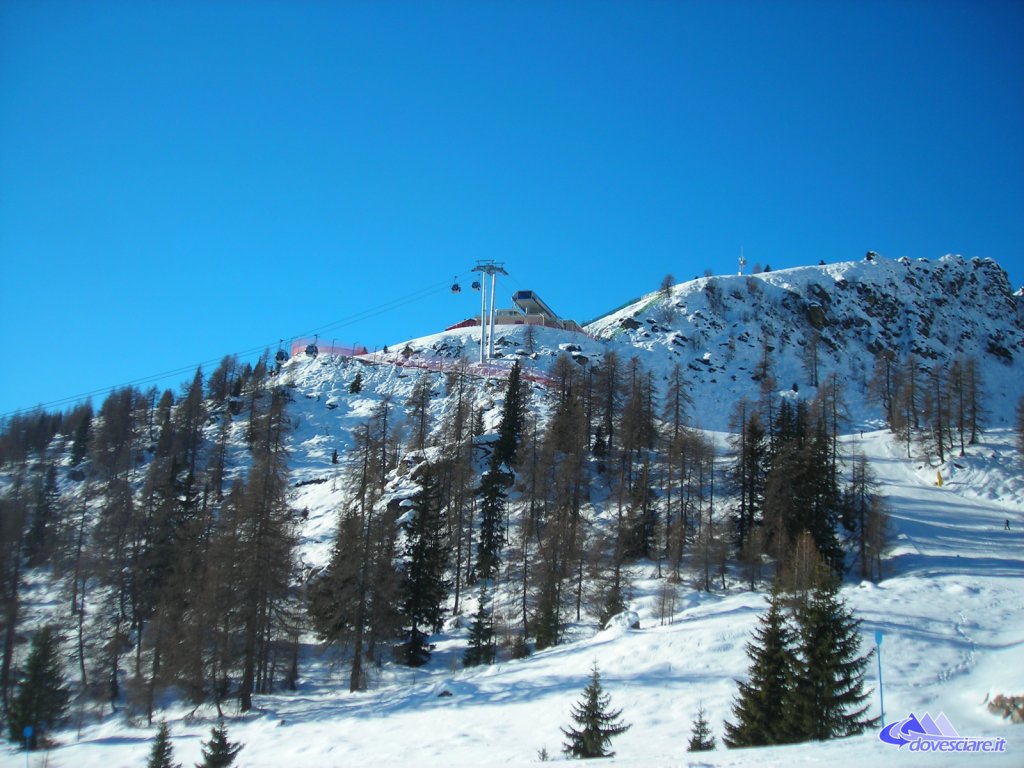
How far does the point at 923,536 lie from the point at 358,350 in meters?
72.9

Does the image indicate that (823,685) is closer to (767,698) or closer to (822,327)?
(767,698)

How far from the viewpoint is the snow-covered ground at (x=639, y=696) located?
21109 mm

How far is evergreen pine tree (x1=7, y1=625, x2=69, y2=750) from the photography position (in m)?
28.7

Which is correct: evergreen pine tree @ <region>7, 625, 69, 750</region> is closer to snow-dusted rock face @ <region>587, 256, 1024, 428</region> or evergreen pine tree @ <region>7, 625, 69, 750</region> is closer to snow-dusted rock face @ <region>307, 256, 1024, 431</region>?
snow-dusted rock face @ <region>307, 256, 1024, 431</region>

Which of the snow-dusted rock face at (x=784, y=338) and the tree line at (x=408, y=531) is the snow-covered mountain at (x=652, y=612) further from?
the tree line at (x=408, y=531)

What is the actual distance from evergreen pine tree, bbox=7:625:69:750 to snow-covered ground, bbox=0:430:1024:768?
1.17 metres

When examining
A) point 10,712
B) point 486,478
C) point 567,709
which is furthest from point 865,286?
point 10,712

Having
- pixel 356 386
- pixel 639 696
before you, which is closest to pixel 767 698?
pixel 639 696

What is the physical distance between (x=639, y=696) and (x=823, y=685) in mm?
9212

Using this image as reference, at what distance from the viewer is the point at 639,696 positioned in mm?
26344

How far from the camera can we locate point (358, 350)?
100688mm

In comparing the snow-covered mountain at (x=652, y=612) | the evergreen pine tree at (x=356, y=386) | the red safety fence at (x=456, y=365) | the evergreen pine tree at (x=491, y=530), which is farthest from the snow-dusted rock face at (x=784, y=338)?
the evergreen pine tree at (x=491, y=530)

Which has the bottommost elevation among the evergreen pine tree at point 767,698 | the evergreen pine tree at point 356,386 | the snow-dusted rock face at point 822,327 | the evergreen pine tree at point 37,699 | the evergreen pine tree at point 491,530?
the evergreen pine tree at point 37,699

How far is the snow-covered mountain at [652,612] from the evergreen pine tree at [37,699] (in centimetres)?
150
